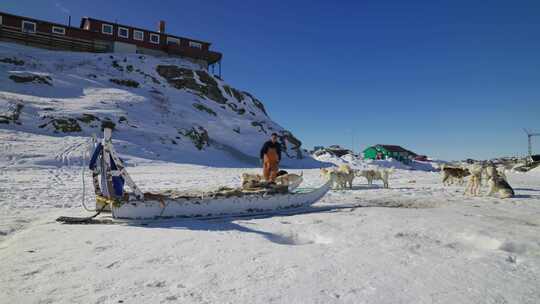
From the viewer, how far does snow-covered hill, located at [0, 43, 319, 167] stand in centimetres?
2269

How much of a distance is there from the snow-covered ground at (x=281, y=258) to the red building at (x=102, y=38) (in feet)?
139

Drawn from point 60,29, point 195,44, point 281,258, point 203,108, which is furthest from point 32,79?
point 281,258

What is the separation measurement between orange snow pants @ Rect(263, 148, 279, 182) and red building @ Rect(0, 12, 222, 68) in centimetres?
4277

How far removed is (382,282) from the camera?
3.09 meters

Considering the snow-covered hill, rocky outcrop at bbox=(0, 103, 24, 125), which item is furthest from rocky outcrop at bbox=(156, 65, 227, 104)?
rocky outcrop at bbox=(0, 103, 24, 125)

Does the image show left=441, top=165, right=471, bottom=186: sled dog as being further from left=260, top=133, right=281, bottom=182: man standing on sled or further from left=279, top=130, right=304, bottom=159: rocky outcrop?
left=279, top=130, right=304, bottom=159: rocky outcrop

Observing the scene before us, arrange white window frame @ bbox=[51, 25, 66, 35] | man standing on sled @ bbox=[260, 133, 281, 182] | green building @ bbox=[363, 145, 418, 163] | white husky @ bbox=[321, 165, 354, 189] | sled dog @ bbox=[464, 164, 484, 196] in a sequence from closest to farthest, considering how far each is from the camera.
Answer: man standing on sled @ bbox=[260, 133, 281, 182] < sled dog @ bbox=[464, 164, 484, 196] < white husky @ bbox=[321, 165, 354, 189] < white window frame @ bbox=[51, 25, 66, 35] < green building @ bbox=[363, 145, 418, 163]

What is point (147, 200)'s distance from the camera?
19.6ft

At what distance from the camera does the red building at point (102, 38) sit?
38.0 metres

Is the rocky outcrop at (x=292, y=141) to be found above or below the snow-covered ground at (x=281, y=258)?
above

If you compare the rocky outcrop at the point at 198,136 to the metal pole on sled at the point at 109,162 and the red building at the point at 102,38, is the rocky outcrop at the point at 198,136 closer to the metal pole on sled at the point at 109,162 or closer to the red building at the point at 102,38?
the metal pole on sled at the point at 109,162

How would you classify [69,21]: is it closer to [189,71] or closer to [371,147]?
[189,71]

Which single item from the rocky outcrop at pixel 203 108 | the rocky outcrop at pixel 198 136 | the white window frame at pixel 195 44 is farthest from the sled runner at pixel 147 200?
the white window frame at pixel 195 44

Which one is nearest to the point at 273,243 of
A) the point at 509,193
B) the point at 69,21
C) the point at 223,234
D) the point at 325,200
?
the point at 223,234
